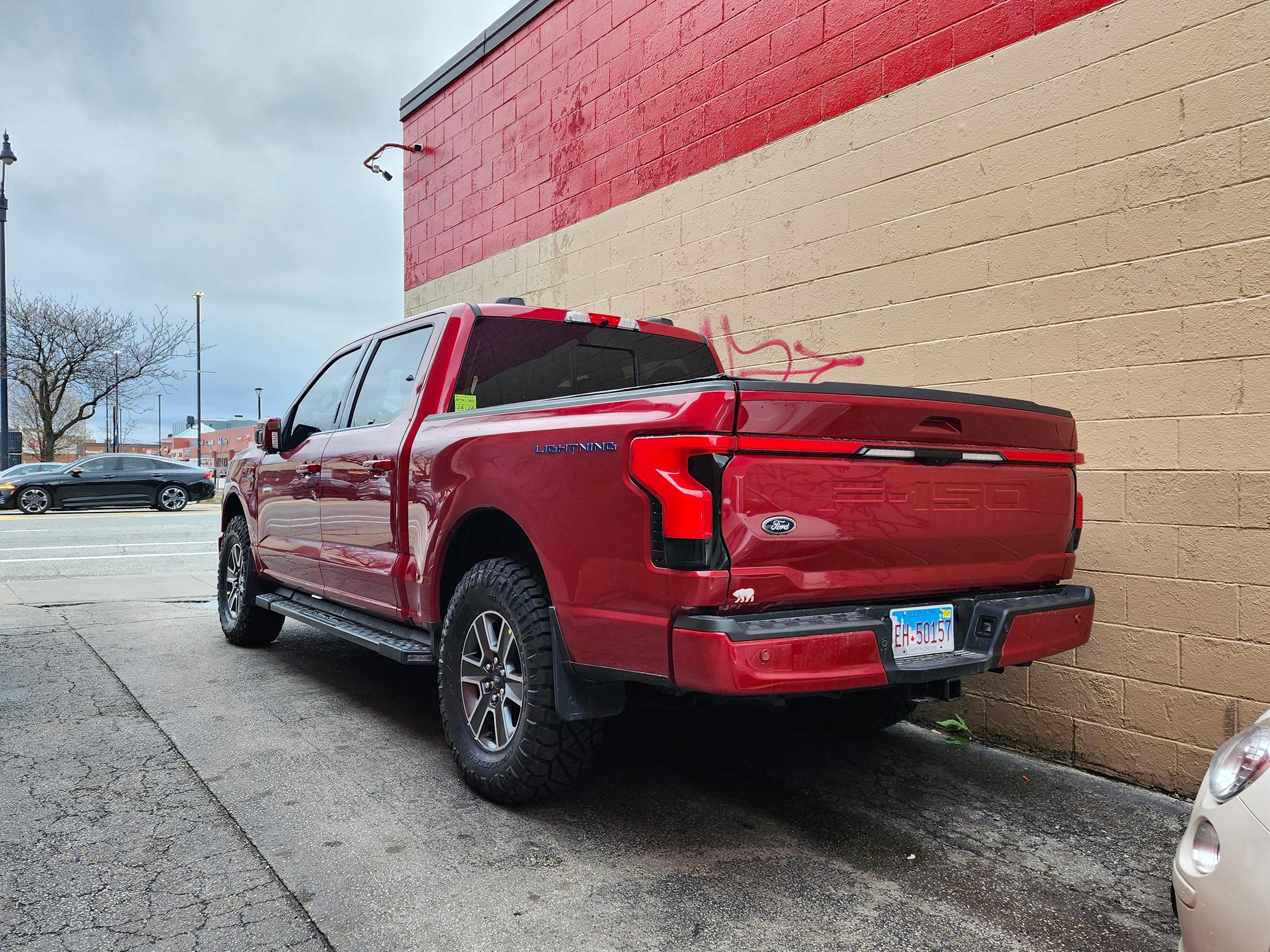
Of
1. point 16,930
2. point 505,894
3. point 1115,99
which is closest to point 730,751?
point 505,894

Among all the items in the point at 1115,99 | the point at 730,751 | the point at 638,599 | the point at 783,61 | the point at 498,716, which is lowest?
the point at 730,751

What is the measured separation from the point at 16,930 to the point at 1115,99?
5125mm

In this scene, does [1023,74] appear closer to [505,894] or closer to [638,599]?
[638,599]

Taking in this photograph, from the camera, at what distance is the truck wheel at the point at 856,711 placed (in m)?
4.14

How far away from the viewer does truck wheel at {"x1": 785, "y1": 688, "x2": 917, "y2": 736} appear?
4.14 m

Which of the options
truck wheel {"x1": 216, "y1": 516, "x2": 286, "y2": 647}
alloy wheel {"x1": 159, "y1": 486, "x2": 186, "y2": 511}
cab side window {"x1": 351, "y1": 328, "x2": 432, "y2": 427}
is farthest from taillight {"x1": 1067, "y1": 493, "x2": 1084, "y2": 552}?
alloy wheel {"x1": 159, "y1": 486, "x2": 186, "y2": 511}

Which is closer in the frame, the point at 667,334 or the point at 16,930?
the point at 16,930

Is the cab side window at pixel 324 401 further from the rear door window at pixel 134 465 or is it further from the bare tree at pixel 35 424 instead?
the bare tree at pixel 35 424

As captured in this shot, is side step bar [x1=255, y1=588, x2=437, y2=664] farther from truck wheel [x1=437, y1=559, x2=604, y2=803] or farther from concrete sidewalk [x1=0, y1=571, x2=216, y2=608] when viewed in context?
concrete sidewalk [x1=0, y1=571, x2=216, y2=608]

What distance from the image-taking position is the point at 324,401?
5.65 metres

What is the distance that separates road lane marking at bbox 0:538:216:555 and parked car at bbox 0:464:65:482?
397 inches

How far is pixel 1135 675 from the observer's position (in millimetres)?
4047

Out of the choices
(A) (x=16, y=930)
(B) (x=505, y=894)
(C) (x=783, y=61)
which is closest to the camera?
(A) (x=16, y=930)

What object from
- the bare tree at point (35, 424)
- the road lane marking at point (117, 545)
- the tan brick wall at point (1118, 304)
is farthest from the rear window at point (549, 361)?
the bare tree at point (35, 424)
